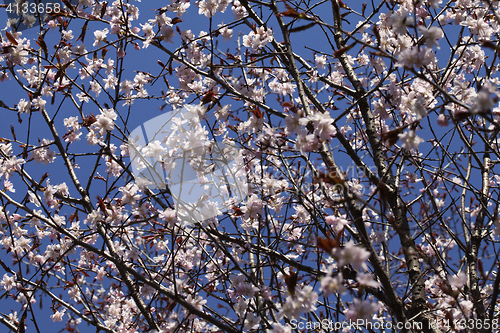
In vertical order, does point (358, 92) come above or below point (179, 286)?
above

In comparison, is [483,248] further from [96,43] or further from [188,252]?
[96,43]

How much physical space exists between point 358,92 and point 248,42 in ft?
3.61

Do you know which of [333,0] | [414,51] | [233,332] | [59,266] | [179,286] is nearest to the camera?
[414,51]

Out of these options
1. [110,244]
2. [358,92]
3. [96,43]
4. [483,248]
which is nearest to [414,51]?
[358,92]

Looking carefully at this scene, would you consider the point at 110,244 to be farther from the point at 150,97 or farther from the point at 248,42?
the point at 248,42

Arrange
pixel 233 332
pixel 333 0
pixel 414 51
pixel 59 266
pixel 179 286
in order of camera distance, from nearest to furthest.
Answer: pixel 414 51 → pixel 233 332 → pixel 179 286 → pixel 333 0 → pixel 59 266

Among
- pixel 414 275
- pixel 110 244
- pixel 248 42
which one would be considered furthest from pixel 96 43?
pixel 414 275

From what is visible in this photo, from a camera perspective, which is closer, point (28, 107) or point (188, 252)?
point (28, 107)

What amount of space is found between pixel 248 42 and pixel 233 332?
219 cm

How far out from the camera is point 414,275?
2.56 m

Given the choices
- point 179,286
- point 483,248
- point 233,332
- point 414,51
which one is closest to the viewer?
point 414,51

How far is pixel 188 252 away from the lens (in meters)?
3.90

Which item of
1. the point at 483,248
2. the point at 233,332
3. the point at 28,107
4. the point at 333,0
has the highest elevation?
the point at 333,0

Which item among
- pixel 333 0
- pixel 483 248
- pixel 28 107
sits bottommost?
pixel 483 248
